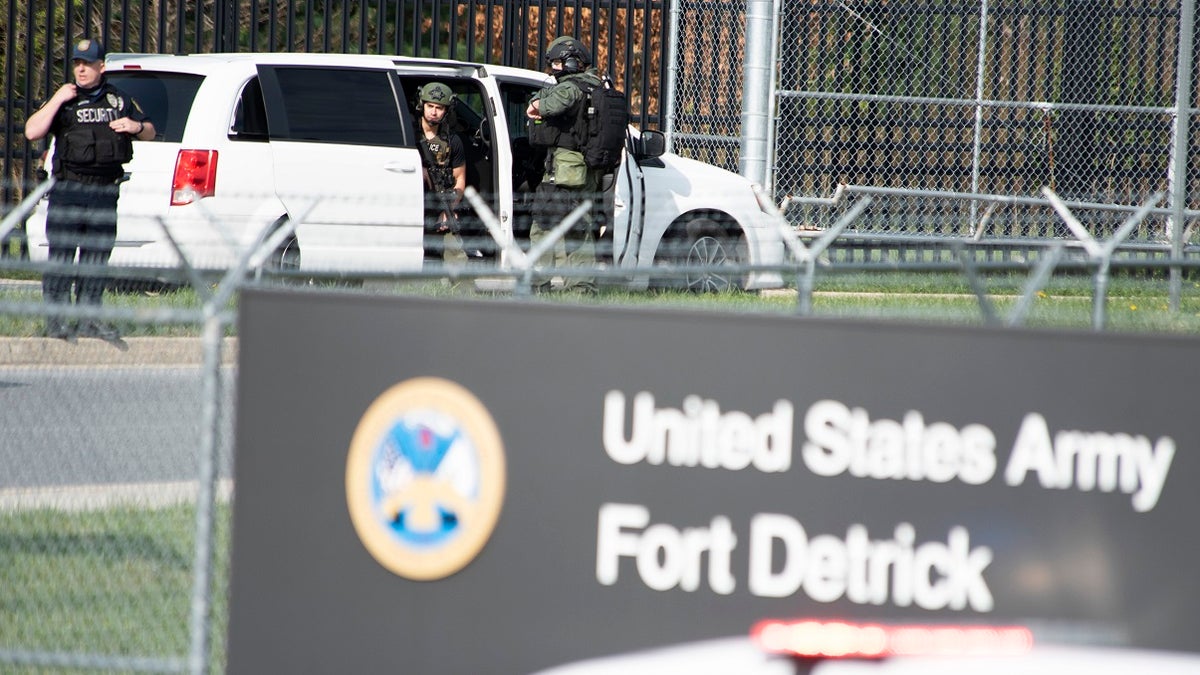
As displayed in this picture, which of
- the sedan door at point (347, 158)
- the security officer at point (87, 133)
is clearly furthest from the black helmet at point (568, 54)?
the security officer at point (87, 133)

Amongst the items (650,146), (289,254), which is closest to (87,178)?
(289,254)

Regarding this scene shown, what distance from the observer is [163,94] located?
10.2m

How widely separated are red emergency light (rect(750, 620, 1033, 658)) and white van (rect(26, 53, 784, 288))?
683 cm

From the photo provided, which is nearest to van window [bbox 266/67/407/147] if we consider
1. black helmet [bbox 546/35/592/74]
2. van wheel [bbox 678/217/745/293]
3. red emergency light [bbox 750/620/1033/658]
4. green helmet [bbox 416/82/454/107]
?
green helmet [bbox 416/82/454/107]

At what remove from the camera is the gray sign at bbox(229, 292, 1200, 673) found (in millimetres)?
2934

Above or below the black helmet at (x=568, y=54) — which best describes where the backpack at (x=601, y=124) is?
below

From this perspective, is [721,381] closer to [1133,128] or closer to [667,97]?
[667,97]

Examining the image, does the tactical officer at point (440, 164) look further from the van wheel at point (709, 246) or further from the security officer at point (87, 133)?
the security officer at point (87, 133)

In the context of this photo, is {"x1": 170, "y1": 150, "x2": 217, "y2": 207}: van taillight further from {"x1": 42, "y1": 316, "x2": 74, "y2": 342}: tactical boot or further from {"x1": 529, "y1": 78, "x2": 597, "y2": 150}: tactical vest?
{"x1": 42, "y1": 316, "x2": 74, "y2": 342}: tactical boot

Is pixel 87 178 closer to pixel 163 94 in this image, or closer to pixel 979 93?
pixel 163 94

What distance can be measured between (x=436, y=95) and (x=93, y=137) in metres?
2.41

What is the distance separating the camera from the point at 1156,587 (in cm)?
289

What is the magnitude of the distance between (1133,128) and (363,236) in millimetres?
7959

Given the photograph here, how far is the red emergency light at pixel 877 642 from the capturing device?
2477 millimetres
